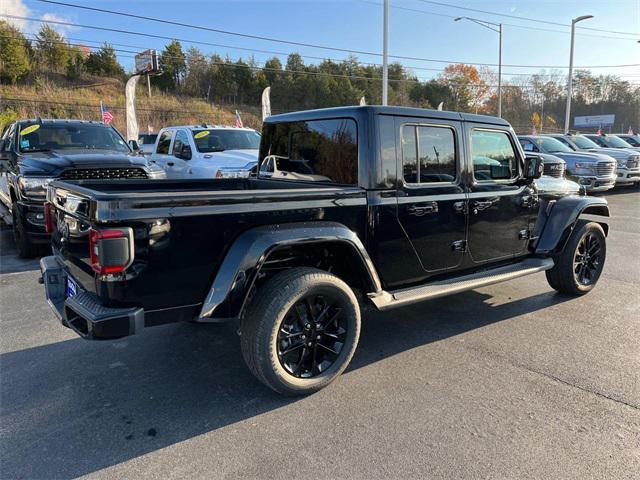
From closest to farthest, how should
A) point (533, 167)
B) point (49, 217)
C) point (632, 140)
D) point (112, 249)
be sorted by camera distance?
point (112, 249) → point (49, 217) → point (533, 167) → point (632, 140)

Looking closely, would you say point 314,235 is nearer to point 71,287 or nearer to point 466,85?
point 71,287

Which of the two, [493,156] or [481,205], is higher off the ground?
[493,156]

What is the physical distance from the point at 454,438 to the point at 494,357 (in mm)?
1224

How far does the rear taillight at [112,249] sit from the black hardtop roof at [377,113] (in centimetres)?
189

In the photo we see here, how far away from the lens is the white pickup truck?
351 inches

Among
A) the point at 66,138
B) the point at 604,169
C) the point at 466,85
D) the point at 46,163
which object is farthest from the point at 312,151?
the point at 466,85

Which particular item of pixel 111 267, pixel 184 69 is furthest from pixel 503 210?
pixel 184 69

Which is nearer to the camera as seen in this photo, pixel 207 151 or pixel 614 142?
pixel 207 151

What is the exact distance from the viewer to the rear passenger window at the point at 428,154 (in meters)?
3.69

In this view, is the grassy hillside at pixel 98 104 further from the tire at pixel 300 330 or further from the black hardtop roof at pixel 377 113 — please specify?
the tire at pixel 300 330

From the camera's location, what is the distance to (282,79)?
200 ft

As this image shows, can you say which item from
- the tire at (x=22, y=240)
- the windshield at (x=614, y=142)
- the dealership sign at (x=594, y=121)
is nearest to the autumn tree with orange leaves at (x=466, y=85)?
the dealership sign at (x=594, y=121)

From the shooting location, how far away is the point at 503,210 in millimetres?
4414

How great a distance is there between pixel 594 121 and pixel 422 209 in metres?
86.3
